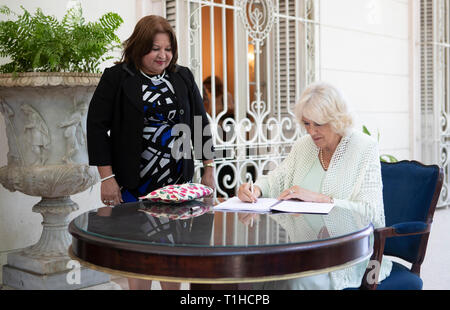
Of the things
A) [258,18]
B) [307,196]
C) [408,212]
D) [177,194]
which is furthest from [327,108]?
[258,18]

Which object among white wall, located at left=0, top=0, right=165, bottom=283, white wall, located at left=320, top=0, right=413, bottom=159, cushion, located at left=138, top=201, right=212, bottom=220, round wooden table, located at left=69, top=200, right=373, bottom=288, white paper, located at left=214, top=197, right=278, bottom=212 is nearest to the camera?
round wooden table, located at left=69, top=200, right=373, bottom=288

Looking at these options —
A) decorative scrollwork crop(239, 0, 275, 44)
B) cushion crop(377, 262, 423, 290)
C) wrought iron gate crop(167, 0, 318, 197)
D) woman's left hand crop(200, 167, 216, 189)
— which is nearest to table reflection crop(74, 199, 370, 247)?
cushion crop(377, 262, 423, 290)

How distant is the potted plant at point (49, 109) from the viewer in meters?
3.26

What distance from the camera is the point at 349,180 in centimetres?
253

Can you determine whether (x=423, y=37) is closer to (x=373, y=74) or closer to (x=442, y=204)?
(x=373, y=74)

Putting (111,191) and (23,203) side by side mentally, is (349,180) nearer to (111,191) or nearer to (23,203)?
(111,191)

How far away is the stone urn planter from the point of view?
334 centimetres

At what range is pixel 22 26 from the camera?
3.26 metres

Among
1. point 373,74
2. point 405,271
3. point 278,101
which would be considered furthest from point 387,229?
point 373,74

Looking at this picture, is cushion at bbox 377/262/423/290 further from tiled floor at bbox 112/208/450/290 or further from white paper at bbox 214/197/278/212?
tiled floor at bbox 112/208/450/290

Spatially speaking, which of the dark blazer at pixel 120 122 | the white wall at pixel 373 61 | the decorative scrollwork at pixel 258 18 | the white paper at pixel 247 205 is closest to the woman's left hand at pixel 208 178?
the dark blazer at pixel 120 122

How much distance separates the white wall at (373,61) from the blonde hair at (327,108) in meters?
3.36

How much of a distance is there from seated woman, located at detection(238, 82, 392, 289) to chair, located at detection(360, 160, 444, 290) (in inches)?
3.2

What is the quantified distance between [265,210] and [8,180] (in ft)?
5.77
